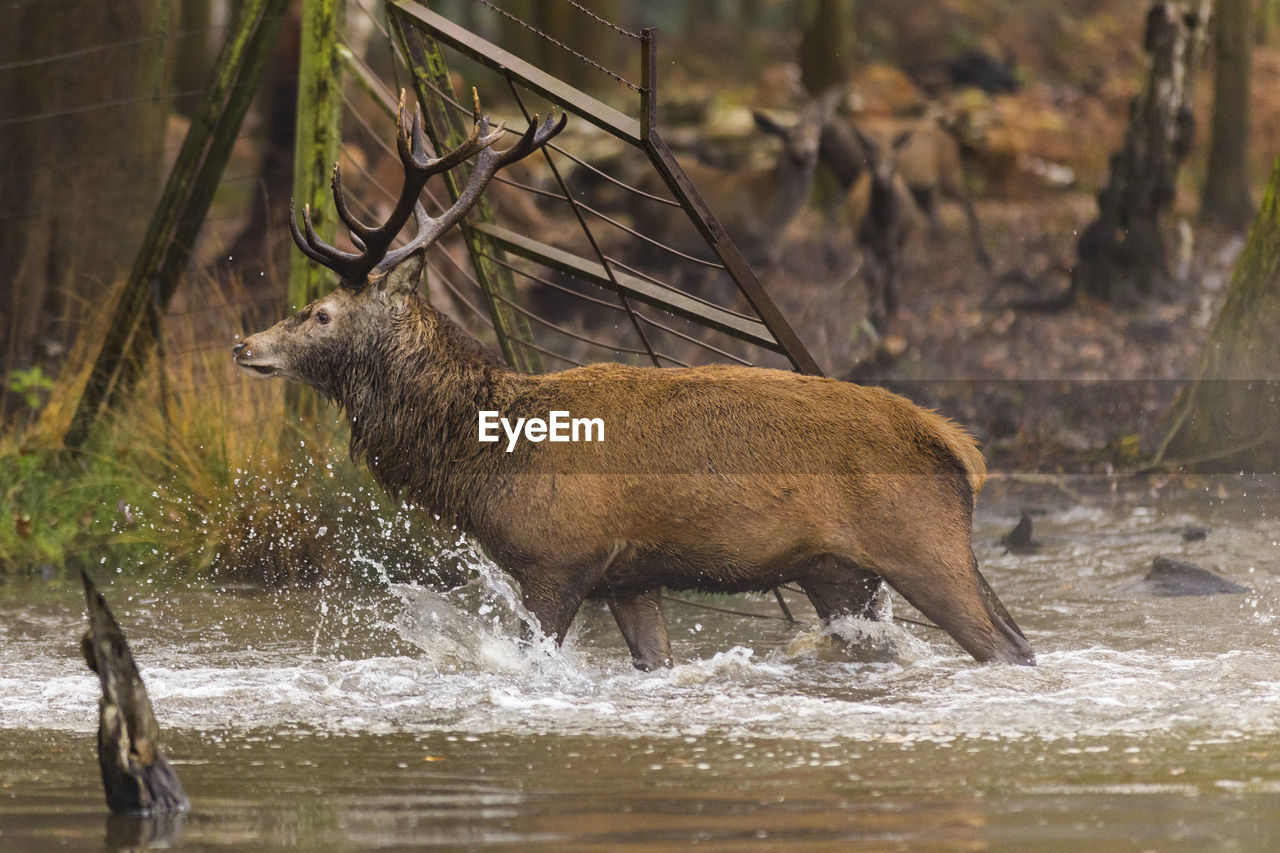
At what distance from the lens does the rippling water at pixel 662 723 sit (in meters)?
4.53

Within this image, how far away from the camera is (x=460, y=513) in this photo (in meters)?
6.58

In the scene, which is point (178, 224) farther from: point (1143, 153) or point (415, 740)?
point (1143, 153)

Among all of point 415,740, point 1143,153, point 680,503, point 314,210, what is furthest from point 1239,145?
point 415,740

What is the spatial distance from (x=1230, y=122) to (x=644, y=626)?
1274 cm


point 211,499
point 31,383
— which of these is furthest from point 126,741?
point 31,383

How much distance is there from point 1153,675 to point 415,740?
272 cm

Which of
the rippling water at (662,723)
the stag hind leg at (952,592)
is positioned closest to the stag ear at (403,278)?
the rippling water at (662,723)

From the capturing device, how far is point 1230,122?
1727 cm

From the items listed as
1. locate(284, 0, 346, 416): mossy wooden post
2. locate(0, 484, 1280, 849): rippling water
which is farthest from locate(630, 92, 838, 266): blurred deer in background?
locate(0, 484, 1280, 849): rippling water

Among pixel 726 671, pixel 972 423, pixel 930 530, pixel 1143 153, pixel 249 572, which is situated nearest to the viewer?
pixel 930 530

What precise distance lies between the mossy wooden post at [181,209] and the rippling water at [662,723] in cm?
127

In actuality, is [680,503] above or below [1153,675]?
above

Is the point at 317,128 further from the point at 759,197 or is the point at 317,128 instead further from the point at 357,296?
the point at 759,197

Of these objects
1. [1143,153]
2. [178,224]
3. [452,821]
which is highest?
[1143,153]
